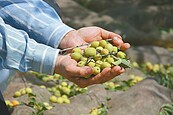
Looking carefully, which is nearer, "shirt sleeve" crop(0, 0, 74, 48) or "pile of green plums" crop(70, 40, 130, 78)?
"pile of green plums" crop(70, 40, 130, 78)

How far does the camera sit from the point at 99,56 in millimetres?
2590

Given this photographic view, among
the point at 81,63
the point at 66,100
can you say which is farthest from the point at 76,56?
the point at 66,100

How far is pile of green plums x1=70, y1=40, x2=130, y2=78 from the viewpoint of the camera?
8.20 feet

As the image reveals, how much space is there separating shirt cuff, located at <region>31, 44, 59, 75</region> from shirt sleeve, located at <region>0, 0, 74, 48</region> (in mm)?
348

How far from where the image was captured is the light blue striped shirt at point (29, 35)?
2467mm

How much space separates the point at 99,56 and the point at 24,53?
14.9 inches

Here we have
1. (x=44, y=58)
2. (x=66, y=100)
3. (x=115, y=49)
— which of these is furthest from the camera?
(x=66, y=100)

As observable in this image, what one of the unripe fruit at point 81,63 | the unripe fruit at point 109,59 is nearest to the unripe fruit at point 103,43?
the unripe fruit at point 109,59

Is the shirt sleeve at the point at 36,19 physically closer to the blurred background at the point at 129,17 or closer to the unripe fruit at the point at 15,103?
the unripe fruit at the point at 15,103

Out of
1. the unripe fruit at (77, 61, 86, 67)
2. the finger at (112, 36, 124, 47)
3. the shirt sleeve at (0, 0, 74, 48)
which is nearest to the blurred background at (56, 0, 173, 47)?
the shirt sleeve at (0, 0, 74, 48)

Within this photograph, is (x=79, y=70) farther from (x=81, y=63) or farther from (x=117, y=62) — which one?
(x=117, y=62)

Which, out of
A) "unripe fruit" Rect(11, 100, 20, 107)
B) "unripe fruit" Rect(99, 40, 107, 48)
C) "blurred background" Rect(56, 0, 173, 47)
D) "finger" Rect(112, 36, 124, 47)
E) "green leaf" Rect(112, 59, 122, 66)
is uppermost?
"blurred background" Rect(56, 0, 173, 47)

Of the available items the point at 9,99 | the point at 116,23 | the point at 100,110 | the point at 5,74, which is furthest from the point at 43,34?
the point at 116,23

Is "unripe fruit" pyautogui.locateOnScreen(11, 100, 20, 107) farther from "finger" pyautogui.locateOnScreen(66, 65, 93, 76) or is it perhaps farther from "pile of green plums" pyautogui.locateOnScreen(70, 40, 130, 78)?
"finger" pyautogui.locateOnScreen(66, 65, 93, 76)
